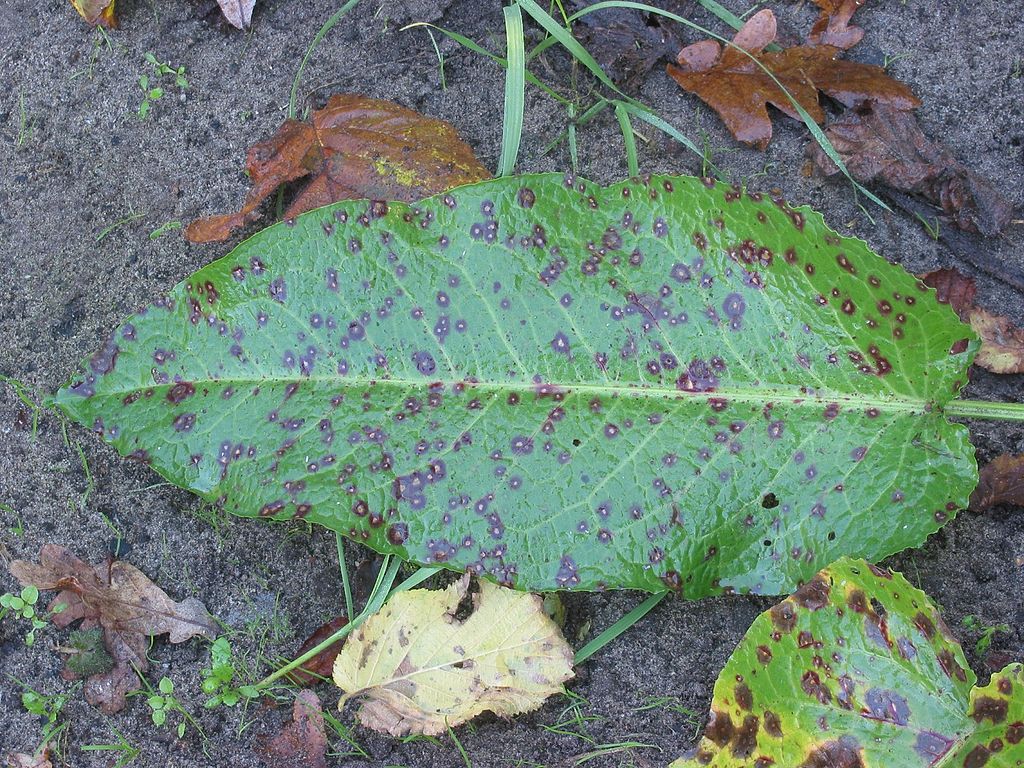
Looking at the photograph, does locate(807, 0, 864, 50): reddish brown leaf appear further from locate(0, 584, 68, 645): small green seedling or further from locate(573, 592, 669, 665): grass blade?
locate(0, 584, 68, 645): small green seedling

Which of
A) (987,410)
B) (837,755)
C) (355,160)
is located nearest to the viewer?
(837,755)

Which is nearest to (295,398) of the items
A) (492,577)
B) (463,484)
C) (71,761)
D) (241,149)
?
(463,484)

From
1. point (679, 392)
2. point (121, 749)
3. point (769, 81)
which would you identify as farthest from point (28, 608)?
point (769, 81)

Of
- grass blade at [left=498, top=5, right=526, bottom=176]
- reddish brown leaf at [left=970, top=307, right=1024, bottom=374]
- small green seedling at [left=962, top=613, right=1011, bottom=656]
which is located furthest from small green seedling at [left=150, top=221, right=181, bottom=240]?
small green seedling at [left=962, top=613, right=1011, bottom=656]

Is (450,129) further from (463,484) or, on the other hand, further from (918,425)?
(918,425)

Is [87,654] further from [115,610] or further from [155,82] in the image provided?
[155,82]
